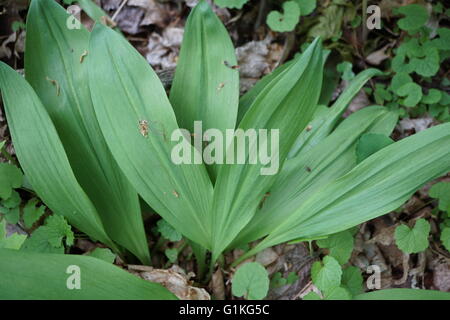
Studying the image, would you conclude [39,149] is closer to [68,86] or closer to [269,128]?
[68,86]

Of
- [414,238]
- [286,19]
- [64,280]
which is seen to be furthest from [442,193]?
[64,280]

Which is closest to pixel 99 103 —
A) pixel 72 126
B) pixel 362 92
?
pixel 72 126

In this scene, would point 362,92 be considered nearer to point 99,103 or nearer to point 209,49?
point 209,49

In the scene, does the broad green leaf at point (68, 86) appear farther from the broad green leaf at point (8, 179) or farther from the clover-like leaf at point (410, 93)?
the clover-like leaf at point (410, 93)

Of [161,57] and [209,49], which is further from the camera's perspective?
[161,57]

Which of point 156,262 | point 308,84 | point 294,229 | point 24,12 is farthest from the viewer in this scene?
point 24,12

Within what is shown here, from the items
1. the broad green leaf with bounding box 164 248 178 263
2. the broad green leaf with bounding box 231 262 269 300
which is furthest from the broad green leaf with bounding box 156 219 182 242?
the broad green leaf with bounding box 231 262 269 300
